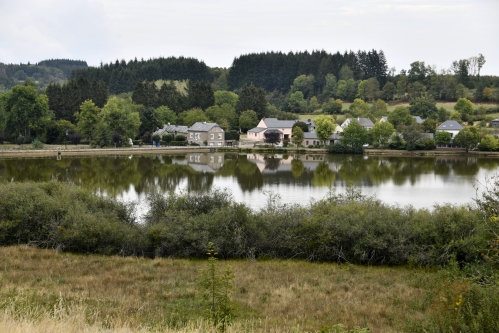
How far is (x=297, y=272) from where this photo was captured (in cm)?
1255

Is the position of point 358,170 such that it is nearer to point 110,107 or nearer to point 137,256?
point 137,256

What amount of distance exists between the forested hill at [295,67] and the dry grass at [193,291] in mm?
81744

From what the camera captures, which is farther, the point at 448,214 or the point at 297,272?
the point at 448,214

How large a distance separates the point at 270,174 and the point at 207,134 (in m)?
24.8

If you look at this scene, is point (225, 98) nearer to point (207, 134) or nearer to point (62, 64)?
point (207, 134)

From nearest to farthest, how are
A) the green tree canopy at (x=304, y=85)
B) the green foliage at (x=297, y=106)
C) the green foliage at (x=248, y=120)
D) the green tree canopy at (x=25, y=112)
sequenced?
the green tree canopy at (x=25, y=112)
the green foliage at (x=248, y=120)
the green foliage at (x=297, y=106)
the green tree canopy at (x=304, y=85)

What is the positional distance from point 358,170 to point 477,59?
218 feet

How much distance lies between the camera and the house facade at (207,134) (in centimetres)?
5622

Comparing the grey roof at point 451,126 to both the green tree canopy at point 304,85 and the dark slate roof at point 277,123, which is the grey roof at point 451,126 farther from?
the green tree canopy at point 304,85

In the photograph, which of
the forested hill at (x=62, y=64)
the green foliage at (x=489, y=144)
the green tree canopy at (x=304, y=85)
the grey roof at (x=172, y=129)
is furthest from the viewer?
the forested hill at (x=62, y=64)

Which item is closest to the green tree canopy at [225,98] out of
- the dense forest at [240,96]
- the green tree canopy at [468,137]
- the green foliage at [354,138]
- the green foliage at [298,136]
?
the dense forest at [240,96]

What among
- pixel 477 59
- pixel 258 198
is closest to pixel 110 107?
pixel 258 198

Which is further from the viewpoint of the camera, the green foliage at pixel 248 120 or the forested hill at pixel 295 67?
the forested hill at pixel 295 67

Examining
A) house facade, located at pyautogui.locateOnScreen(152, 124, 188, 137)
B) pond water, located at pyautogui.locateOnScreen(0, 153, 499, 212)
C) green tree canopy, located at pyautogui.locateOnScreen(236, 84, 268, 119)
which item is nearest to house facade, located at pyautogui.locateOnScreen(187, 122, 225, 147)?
house facade, located at pyautogui.locateOnScreen(152, 124, 188, 137)
